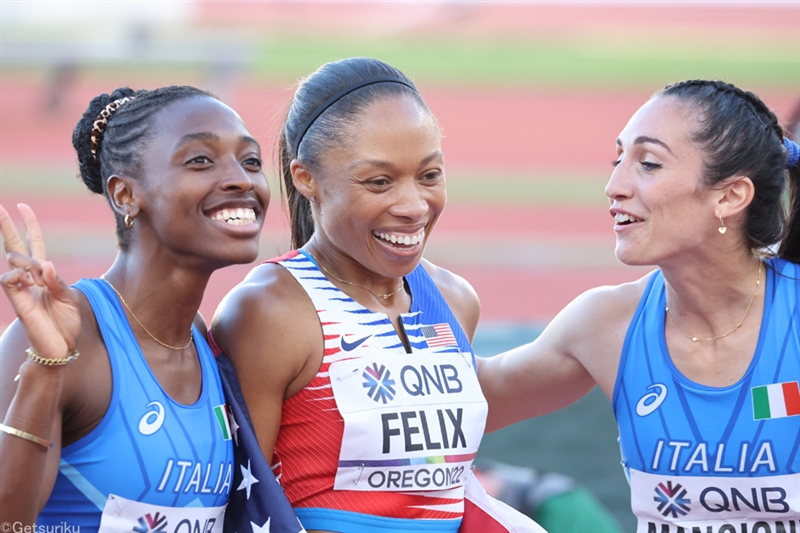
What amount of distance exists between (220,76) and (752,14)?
12.4 metres

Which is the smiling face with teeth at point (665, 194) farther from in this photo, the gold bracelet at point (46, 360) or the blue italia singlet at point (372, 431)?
the gold bracelet at point (46, 360)

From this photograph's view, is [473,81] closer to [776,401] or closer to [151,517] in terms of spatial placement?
[776,401]

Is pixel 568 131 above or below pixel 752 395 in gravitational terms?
A: above

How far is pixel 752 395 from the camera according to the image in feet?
8.48

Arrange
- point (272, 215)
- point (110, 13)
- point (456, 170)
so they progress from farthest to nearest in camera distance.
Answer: point (110, 13) → point (456, 170) → point (272, 215)

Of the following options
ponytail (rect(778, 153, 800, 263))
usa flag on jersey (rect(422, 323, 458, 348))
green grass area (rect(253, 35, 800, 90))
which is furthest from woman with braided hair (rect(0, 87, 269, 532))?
green grass area (rect(253, 35, 800, 90))

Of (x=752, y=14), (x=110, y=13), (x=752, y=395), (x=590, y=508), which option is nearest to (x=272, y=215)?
(x=110, y=13)

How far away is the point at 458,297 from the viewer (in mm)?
2754

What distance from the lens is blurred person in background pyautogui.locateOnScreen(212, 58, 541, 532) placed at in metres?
2.24

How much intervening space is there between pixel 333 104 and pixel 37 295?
0.94 m

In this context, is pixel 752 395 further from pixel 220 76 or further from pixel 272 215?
pixel 220 76

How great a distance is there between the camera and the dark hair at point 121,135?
220cm

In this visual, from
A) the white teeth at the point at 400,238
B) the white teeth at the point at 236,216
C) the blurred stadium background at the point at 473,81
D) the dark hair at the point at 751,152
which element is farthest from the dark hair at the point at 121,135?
the blurred stadium background at the point at 473,81

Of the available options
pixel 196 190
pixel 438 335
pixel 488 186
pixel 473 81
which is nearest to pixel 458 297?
pixel 438 335
